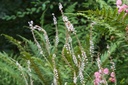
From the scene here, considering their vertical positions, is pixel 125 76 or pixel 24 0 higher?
pixel 24 0

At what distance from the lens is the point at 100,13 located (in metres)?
2.62

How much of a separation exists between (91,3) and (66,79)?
132cm

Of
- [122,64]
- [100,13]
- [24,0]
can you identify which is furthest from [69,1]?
[100,13]

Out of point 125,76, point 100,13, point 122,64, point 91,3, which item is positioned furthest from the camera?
point 91,3

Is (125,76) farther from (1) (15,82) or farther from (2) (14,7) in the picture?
(2) (14,7)

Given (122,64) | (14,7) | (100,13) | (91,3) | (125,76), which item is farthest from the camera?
(14,7)

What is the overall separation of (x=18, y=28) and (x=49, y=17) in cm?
35

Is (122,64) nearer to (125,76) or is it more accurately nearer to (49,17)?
(125,76)

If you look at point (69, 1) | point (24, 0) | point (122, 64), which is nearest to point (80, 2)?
point (69, 1)

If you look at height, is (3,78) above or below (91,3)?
below

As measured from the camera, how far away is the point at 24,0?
4176mm

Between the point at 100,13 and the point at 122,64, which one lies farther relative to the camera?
the point at 122,64

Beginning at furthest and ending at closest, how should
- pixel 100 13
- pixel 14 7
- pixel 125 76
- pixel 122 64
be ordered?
pixel 14 7 < pixel 122 64 < pixel 125 76 < pixel 100 13

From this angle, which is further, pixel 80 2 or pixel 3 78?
pixel 80 2
